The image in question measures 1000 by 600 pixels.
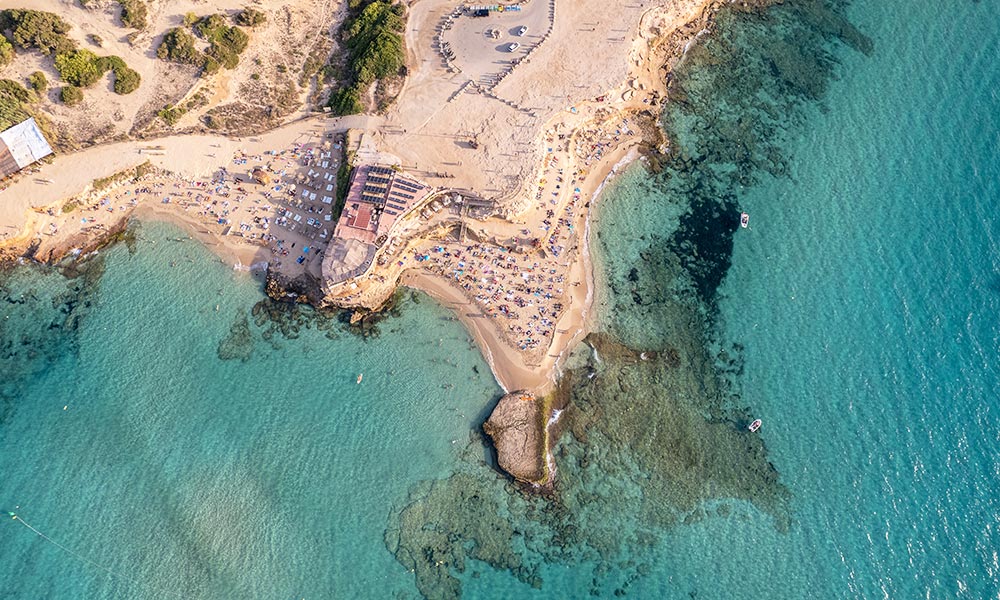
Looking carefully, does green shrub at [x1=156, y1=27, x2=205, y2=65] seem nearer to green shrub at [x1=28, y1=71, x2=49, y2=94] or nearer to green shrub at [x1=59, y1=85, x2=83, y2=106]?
green shrub at [x1=59, y1=85, x2=83, y2=106]

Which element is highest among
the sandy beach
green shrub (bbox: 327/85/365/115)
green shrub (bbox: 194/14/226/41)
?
green shrub (bbox: 194/14/226/41)

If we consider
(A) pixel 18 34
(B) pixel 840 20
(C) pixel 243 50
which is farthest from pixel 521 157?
(A) pixel 18 34

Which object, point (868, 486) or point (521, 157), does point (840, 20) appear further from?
point (868, 486)

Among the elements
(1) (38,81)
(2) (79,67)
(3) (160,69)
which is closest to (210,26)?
(3) (160,69)

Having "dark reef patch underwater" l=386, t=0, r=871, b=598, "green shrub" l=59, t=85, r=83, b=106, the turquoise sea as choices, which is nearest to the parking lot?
"dark reef patch underwater" l=386, t=0, r=871, b=598

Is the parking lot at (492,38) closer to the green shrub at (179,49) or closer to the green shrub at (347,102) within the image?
the green shrub at (347,102)

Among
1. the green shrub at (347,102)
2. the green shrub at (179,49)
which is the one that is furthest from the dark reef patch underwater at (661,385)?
the green shrub at (179,49)
